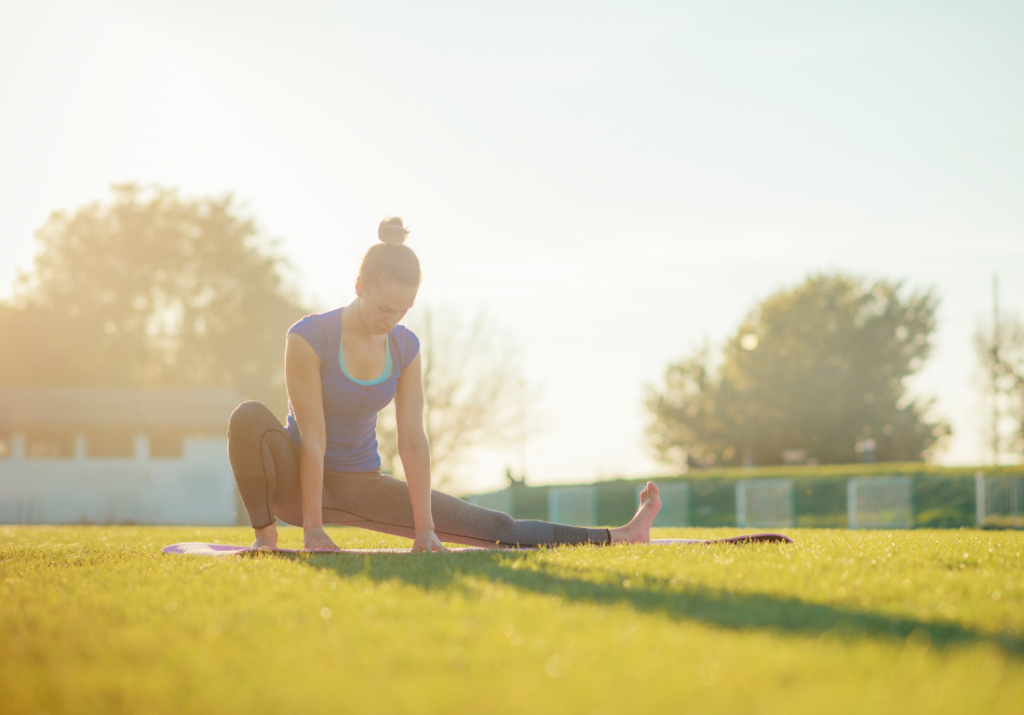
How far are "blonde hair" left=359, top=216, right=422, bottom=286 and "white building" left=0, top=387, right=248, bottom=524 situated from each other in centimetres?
2931

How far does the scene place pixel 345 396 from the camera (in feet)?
15.2

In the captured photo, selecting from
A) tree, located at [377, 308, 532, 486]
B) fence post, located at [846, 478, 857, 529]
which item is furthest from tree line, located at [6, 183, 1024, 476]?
fence post, located at [846, 478, 857, 529]

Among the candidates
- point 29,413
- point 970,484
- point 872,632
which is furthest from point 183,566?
point 29,413

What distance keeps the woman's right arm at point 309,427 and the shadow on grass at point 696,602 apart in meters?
0.55

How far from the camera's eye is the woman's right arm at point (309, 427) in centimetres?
428

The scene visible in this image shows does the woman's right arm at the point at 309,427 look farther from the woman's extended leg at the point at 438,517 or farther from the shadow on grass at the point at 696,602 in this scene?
the shadow on grass at the point at 696,602

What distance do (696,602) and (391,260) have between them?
229 cm

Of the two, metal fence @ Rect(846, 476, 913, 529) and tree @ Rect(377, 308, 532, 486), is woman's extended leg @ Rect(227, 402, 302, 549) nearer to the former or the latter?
metal fence @ Rect(846, 476, 913, 529)

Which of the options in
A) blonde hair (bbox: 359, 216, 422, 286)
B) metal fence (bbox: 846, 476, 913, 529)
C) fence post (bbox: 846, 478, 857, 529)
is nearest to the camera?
blonde hair (bbox: 359, 216, 422, 286)

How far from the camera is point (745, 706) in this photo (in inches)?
60.6

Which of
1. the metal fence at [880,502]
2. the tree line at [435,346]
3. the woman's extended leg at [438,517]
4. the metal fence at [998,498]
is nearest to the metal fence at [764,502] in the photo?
the metal fence at [880,502]

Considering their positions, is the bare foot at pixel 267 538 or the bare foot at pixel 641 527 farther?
the bare foot at pixel 641 527

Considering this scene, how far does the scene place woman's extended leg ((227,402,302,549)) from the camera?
4.39 m

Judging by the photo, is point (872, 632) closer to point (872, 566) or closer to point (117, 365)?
point (872, 566)
